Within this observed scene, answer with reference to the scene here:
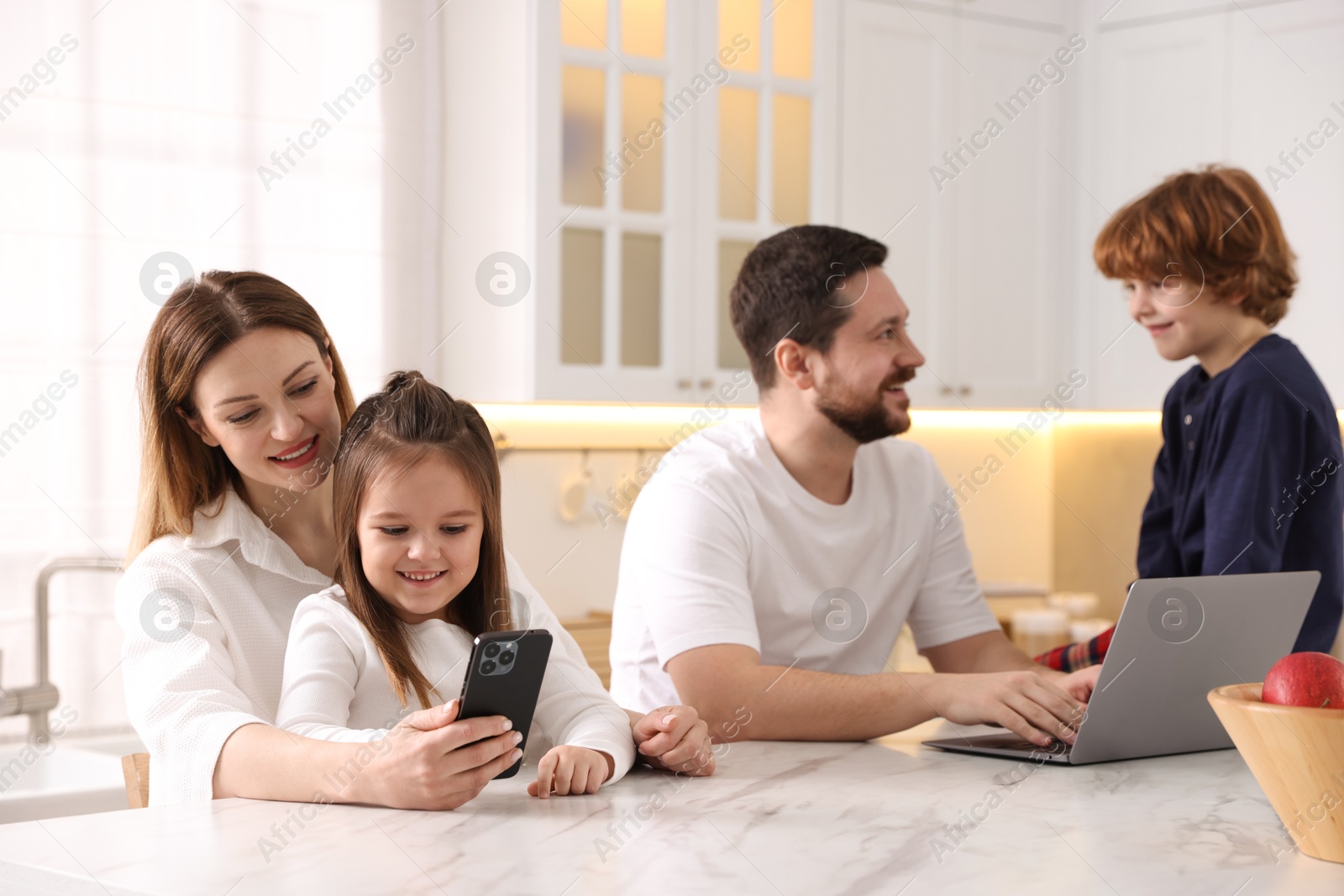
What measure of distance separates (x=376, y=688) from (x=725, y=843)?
0.39 meters

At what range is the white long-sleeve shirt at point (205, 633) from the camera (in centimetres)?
113

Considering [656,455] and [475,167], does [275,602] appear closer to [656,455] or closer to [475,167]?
[475,167]

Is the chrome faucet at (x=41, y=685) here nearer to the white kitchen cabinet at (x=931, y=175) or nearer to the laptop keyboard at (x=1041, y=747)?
the white kitchen cabinet at (x=931, y=175)

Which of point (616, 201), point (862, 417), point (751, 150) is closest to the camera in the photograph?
point (862, 417)

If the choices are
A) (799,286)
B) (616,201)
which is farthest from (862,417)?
(616,201)

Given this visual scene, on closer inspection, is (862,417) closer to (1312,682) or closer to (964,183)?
(1312,682)

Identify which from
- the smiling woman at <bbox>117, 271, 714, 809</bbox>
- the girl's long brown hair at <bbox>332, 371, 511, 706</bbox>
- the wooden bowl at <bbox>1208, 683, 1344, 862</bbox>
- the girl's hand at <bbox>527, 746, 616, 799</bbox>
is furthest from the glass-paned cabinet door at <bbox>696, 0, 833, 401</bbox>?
the wooden bowl at <bbox>1208, 683, 1344, 862</bbox>

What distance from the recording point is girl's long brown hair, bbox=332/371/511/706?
1173 mm

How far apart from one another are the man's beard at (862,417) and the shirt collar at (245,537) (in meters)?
0.74

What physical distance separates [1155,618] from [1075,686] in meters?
0.26

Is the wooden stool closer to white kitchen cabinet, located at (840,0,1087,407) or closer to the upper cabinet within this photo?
the upper cabinet

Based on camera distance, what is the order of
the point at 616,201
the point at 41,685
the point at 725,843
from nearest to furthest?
the point at 725,843 → the point at 41,685 → the point at 616,201

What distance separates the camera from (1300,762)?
3.07ft

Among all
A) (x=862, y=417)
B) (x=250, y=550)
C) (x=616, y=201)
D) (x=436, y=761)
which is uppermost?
(x=616, y=201)
